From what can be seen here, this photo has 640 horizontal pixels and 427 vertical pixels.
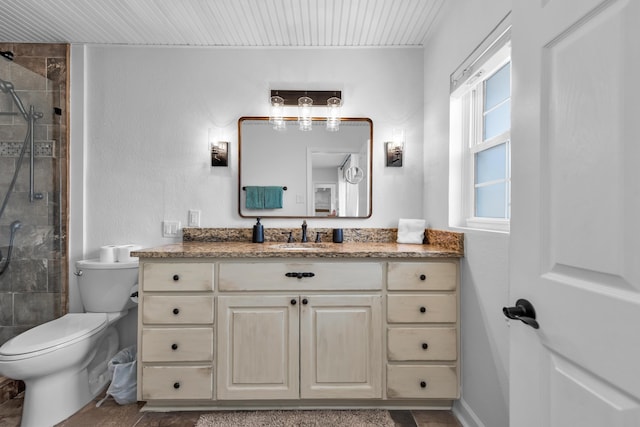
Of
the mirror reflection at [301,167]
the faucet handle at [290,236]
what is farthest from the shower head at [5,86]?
the faucet handle at [290,236]

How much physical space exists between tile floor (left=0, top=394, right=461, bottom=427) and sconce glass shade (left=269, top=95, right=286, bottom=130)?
1866mm

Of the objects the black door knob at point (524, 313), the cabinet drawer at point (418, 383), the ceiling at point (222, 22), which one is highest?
the ceiling at point (222, 22)

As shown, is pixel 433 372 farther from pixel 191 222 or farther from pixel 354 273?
pixel 191 222

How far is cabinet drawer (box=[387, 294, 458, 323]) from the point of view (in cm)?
176

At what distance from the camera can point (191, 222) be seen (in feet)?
7.57

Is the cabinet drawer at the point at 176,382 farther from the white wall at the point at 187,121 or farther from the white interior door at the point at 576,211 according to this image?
the white interior door at the point at 576,211

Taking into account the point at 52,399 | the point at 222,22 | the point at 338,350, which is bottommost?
the point at 52,399

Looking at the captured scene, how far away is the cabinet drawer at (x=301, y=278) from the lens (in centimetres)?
176

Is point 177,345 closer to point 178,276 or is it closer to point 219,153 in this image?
point 178,276

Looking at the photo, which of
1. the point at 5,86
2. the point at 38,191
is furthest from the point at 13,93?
the point at 38,191

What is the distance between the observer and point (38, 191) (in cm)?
213

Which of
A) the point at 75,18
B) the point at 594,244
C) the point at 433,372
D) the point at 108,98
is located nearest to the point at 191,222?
the point at 108,98

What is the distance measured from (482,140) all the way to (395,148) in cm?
A: 65

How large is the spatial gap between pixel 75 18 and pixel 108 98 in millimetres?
493
